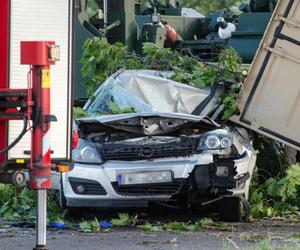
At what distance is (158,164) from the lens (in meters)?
11.7

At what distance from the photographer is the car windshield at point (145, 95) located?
42.1 feet

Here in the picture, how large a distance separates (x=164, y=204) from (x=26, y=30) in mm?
4520

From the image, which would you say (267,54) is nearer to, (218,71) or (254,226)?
(218,71)

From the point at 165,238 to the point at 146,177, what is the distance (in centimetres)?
87

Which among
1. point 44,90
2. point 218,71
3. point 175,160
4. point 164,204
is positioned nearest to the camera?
point 44,90

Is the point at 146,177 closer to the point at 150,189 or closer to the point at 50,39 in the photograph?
the point at 150,189

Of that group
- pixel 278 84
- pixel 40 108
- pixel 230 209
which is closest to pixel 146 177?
pixel 230 209

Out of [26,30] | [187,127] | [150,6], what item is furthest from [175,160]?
[150,6]

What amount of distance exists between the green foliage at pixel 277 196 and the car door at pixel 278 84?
0.43 m

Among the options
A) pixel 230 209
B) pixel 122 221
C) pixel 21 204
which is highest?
pixel 230 209

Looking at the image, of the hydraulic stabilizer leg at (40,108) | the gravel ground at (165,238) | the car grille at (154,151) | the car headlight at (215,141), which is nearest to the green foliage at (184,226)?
the gravel ground at (165,238)

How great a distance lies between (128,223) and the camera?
1214 cm

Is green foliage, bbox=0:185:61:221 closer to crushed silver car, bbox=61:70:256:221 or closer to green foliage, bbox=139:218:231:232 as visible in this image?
crushed silver car, bbox=61:70:256:221

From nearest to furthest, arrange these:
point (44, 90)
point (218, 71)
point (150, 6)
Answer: point (44, 90) → point (218, 71) → point (150, 6)
